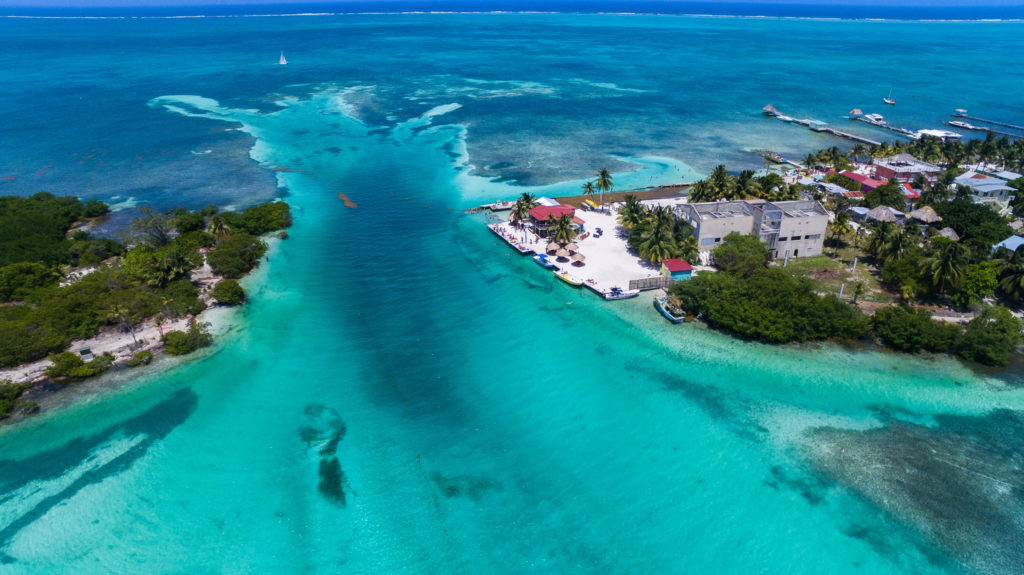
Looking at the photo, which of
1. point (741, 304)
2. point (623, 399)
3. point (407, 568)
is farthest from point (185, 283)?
point (741, 304)

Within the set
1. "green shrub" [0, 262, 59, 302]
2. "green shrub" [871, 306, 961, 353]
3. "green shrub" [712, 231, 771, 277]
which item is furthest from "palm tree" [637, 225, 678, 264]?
"green shrub" [0, 262, 59, 302]

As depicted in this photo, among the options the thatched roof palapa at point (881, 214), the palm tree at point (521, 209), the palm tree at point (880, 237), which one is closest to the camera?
the palm tree at point (880, 237)

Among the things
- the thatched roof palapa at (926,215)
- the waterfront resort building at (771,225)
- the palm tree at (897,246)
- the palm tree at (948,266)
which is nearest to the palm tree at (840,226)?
the waterfront resort building at (771,225)

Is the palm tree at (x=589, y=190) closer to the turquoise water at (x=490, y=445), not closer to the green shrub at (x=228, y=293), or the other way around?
the turquoise water at (x=490, y=445)

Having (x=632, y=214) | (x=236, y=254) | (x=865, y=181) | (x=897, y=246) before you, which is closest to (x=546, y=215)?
(x=632, y=214)

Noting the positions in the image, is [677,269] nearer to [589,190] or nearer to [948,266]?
[948,266]

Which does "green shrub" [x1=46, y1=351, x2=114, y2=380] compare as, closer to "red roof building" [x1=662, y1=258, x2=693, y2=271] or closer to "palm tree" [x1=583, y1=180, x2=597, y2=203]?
"red roof building" [x1=662, y1=258, x2=693, y2=271]
